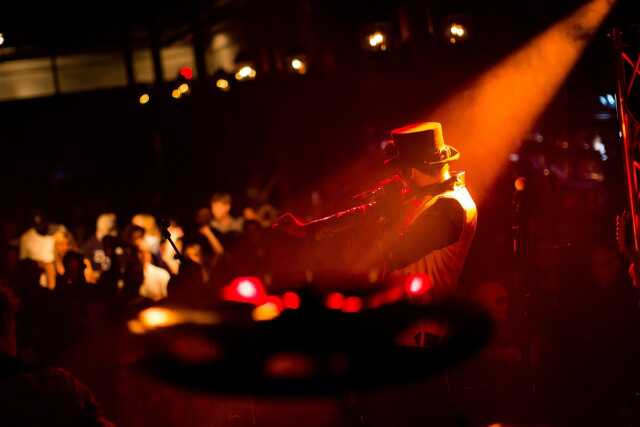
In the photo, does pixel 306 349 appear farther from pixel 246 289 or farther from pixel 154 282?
pixel 154 282

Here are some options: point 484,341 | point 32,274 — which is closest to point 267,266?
point 32,274

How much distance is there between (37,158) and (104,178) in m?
2.00

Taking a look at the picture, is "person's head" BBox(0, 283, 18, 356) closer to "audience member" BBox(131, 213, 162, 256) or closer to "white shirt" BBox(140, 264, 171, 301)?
"white shirt" BBox(140, 264, 171, 301)

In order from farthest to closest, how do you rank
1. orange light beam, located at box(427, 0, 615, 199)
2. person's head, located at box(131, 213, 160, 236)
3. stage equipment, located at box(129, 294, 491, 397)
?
orange light beam, located at box(427, 0, 615, 199) < person's head, located at box(131, 213, 160, 236) < stage equipment, located at box(129, 294, 491, 397)

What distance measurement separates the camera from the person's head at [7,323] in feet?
9.64

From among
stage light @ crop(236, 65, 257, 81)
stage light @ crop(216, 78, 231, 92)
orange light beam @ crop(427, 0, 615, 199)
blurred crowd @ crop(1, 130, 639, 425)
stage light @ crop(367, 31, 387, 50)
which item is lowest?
blurred crowd @ crop(1, 130, 639, 425)

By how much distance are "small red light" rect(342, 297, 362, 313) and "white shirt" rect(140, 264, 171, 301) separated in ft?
23.8

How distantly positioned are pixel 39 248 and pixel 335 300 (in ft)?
33.8

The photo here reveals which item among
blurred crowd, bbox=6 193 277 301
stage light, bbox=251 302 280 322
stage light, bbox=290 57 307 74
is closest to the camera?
stage light, bbox=251 302 280 322

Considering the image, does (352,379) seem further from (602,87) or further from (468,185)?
(602,87)

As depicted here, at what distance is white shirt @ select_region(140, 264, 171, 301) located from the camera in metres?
8.91

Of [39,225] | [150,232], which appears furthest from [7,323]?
[39,225]

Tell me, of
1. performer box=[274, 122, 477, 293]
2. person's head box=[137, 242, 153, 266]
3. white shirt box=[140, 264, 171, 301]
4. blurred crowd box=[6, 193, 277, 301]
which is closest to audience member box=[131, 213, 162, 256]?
blurred crowd box=[6, 193, 277, 301]

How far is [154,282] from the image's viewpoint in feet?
29.7
